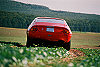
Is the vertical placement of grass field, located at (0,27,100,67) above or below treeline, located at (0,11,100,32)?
above

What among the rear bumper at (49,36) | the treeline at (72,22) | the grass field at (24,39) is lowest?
the treeline at (72,22)

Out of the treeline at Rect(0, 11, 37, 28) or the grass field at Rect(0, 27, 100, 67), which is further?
the treeline at Rect(0, 11, 37, 28)

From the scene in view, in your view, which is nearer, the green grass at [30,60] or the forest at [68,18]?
the green grass at [30,60]

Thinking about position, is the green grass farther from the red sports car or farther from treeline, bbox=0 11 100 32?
treeline, bbox=0 11 100 32

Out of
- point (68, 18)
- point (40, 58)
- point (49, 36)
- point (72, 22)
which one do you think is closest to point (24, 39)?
point (49, 36)

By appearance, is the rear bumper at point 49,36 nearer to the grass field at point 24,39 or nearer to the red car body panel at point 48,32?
the red car body panel at point 48,32

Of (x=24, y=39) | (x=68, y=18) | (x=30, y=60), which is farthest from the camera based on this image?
(x=68, y=18)

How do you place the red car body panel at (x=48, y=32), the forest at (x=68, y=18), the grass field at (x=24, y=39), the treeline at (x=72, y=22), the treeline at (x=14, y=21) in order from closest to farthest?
1. the red car body panel at (x=48, y=32)
2. the grass field at (x=24, y=39)
3. the treeline at (x=14, y=21)
4. the treeline at (x=72, y=22)
5. the forest at (x=68, y=18)

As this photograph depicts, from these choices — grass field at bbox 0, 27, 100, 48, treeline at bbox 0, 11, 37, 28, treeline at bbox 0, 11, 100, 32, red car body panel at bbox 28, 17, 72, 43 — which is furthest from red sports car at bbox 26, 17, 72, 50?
treeline at bbox 0, 11, 100, 32

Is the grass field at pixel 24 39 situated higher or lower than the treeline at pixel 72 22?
higher

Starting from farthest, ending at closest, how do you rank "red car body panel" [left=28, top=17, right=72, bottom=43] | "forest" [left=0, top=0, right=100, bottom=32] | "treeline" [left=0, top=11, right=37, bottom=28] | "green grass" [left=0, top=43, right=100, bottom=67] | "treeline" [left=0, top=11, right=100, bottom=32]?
"forest" [left=0, top=0, right=100, bottom=32]
"treeline" [left=0, top=11, right=100, bottom=32]
"treeline" [left=0, top=11, right=37, bottom=28]
"red car body panel" [left=28, top=17, right=72, bottom=43]
"green grass" [left=0, top=43, right=100, bottom=67]

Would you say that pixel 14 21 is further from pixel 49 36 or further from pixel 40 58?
pixel 40 58

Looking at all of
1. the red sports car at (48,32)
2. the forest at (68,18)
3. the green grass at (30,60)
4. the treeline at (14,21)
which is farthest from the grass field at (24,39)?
the forest at (68,18)

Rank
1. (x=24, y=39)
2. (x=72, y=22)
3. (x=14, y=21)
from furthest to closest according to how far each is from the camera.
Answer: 1. (x=72, y=22)
2. (x=14, y=21)
3. (x=24, y=39)
